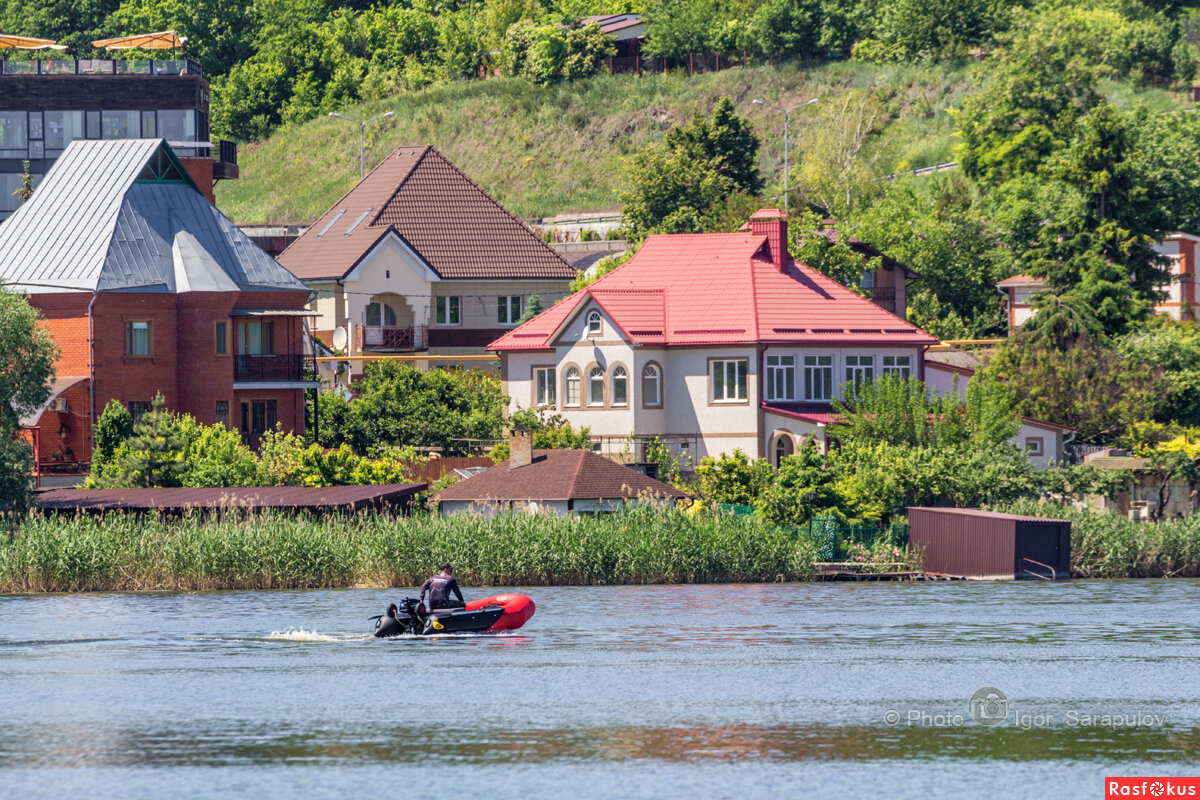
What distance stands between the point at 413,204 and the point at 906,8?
2206 inches

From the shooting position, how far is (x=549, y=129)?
14988 cm

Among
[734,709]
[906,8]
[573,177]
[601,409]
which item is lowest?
[734,709]

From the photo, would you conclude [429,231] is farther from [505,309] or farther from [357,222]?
[505,309]

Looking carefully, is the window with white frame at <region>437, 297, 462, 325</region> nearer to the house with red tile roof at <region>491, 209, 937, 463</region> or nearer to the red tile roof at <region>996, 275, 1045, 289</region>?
the house with red tile roof at <region>491, 209, 937, 463</region>

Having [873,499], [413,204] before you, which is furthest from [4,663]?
[413,204]

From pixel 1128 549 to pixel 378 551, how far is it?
25840 mm

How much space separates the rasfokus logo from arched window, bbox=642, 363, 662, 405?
164ft

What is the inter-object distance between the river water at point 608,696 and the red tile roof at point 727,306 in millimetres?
21458

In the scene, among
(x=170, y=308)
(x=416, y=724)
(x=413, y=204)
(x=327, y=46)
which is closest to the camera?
(x=416, y=724)

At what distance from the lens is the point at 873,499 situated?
243 feet

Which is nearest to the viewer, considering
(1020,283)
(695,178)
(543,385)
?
(543,385)

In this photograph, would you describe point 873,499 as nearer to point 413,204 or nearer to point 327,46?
point 413,204

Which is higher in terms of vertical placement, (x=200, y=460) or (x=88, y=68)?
(x=88, y=68)

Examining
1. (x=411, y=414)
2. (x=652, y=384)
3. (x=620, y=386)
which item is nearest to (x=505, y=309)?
(x=620, y=386)
